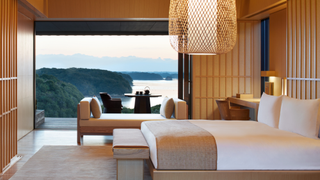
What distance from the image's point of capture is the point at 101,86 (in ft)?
40.1

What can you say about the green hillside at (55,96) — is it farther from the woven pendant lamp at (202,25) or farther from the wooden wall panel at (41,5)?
the woven pendant lamp at (202,25)

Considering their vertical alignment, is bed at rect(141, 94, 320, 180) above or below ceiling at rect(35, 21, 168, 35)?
below

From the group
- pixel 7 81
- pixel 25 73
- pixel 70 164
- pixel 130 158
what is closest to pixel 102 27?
pixel 25 73

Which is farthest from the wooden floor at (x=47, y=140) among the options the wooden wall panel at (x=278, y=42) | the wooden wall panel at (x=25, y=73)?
the wooden wall panel at (x=278, y=42)

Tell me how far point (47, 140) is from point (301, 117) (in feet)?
14.4

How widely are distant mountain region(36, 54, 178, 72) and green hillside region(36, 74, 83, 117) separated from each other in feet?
2.54

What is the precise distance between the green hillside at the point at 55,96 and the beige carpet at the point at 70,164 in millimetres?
6011

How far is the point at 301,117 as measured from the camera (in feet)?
10.5

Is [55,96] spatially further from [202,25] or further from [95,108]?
[202,25]

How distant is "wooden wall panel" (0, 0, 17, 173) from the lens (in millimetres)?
3586

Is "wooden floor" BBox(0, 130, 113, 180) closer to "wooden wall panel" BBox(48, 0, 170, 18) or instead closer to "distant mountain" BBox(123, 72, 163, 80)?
"wooden wall panel" BBox(48, 0, 170, 18)

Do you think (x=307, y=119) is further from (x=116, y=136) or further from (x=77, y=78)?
(x=77, y=78)

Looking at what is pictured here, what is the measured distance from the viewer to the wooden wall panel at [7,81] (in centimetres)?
359

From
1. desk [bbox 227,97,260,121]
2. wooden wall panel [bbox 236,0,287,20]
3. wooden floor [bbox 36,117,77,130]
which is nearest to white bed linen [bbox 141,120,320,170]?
desk [bbox 227,97,260,121]
